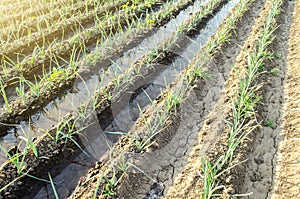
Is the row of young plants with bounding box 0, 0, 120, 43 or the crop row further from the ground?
the row of young plants with bounding box 0, 0, 120, 43

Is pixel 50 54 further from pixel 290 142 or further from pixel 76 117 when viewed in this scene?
pixel 290 142

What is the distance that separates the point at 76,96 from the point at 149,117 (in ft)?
3.13

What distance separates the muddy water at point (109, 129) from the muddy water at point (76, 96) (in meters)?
0.37

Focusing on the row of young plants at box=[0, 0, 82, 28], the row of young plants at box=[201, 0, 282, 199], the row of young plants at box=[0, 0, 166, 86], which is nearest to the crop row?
the row of young plants at box=[0, 0, 166, 86]

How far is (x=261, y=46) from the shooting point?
13.7ft

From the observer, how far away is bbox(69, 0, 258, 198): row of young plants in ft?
8.05

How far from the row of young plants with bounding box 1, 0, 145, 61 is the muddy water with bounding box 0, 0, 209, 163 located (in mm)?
587

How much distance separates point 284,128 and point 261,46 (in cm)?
137

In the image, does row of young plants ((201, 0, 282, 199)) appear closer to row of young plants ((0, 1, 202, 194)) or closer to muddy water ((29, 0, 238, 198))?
muddy water ((29, 0, 238, 198))

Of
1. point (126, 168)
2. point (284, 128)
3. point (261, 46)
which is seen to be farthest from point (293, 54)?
point (126, 168)

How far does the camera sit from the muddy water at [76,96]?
301cm

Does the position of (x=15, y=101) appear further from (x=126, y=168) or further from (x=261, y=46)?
(x=261, y=46)

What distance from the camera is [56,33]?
489cm

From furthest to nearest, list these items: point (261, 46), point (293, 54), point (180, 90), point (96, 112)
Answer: point (293, 54) < point (261, 46) < point (180, 90) < point (96, 112)
